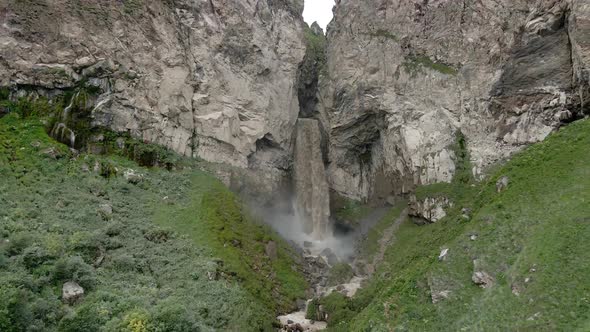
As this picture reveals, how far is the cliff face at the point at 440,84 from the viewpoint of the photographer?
4322 cm

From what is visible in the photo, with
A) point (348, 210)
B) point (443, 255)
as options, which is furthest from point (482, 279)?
point (348, 210)

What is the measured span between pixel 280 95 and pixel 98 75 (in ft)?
73.9

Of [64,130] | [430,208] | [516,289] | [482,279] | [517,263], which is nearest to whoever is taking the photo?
[516,289]

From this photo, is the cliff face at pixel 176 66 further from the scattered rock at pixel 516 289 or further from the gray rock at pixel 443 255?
the scattered rock at pixel 516 289

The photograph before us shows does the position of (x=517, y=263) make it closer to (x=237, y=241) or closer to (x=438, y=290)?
(x=438, y=290)

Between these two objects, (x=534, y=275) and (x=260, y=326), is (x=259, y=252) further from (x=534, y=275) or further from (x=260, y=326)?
(x=534, y=275)

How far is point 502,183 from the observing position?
33094mm

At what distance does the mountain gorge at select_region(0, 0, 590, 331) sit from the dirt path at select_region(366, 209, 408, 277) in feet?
0.86

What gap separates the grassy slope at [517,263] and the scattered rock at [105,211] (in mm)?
19910

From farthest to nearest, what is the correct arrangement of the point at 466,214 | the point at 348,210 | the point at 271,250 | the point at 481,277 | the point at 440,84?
the point at 348,210, the point at 440,84, the point at 271,250, the point at 466,214, the point at 481,277

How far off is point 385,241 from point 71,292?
3499cm

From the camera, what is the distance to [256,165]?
55375 millimetres

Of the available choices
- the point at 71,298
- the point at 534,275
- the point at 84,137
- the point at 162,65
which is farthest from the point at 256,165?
the point at 534,275

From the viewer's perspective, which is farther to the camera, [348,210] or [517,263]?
[348,210]
